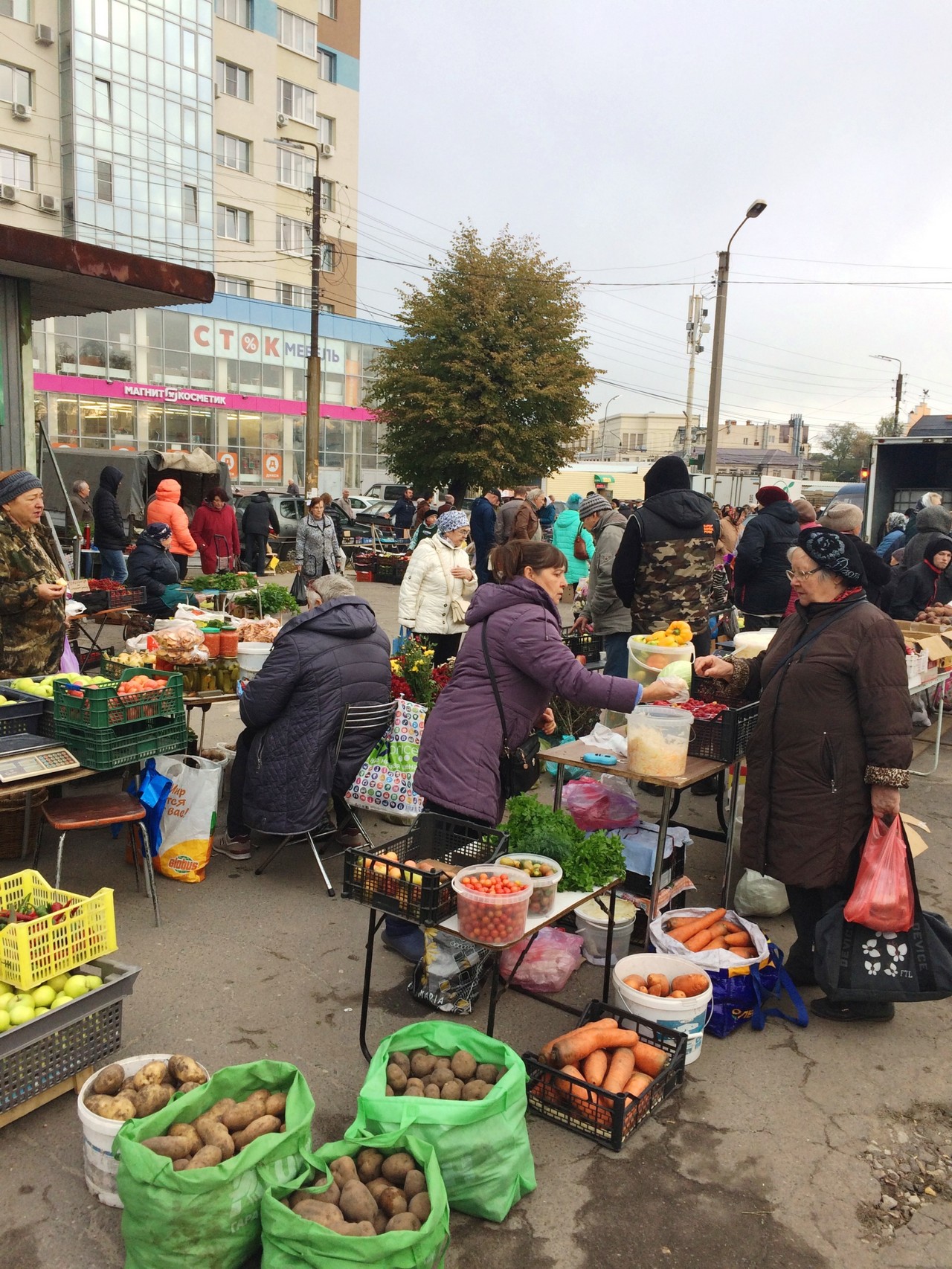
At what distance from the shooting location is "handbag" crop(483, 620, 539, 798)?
4105 mm

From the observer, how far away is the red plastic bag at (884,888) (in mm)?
3908

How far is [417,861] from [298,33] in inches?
1778

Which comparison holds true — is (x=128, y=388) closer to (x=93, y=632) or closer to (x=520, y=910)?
(x=93, y=632)

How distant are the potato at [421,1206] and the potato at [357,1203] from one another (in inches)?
3.9

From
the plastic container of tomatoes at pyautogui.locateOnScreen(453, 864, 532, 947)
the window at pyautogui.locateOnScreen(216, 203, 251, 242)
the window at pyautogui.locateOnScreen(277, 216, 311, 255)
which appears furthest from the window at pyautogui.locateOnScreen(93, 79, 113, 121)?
the plastic container of tomatoes at pyautogui.locateOnScreen(453, 864, 532, 947)

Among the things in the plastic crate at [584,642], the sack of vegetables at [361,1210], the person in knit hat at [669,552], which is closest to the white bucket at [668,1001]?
the sack of vegetables at [361,1210]

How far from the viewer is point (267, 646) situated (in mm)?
6270

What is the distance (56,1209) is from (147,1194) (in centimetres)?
70

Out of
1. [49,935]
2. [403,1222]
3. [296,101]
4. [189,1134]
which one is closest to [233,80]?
[296,101]

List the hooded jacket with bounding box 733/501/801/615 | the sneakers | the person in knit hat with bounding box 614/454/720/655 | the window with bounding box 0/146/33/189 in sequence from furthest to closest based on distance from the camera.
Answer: the window with bounding box 0/146/33/189
the hooded jacket with bounding box 733/501/801/615
the person in knit hat with bounding box 614/454/720/655
the sneakers

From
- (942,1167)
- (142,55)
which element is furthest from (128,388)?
(942,1167)

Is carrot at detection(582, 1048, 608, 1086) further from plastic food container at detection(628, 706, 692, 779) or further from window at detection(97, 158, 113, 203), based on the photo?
window at detection(97, 158, 113, 203)

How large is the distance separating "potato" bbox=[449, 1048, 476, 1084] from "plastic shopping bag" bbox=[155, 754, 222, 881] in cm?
250

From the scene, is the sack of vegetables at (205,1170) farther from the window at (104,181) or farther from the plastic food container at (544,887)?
the window at (104,181)
